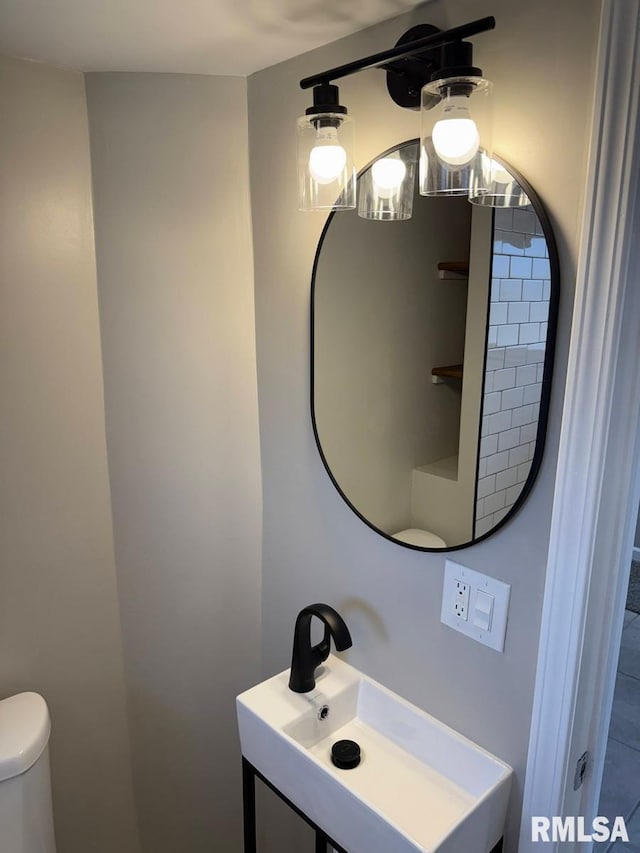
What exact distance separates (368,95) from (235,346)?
0.60 meters

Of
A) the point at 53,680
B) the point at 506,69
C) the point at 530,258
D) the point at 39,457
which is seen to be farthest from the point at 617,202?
the point at 53,680

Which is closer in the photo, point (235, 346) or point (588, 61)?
point (588, 61)

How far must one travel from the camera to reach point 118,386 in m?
1.40

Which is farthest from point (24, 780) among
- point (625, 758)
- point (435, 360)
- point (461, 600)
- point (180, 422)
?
point (625, 758)

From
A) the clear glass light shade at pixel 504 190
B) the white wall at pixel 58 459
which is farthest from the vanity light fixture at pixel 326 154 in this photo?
the white wall at pixel 58 459

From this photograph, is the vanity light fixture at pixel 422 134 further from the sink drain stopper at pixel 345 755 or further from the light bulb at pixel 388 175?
the sink drain stopper at pixel 345 755

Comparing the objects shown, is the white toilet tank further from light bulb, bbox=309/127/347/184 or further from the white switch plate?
light bulb, bbox=309/127/347/184

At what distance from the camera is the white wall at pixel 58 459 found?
125 centimetres

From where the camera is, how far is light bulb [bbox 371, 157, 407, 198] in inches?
42.9

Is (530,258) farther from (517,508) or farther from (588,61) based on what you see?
(517,508)

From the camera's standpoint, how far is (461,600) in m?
1.12

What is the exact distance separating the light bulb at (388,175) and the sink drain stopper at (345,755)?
1.06 metres

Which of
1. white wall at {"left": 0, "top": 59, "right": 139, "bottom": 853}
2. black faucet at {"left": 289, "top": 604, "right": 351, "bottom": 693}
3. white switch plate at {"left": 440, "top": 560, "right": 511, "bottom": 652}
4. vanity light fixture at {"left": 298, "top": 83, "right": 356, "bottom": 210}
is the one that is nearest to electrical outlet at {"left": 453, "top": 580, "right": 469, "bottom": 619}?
white switch plate at {"left": 440, "top": 560, "right": 511, "bottom": 652}

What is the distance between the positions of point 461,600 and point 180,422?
740 millimetres
